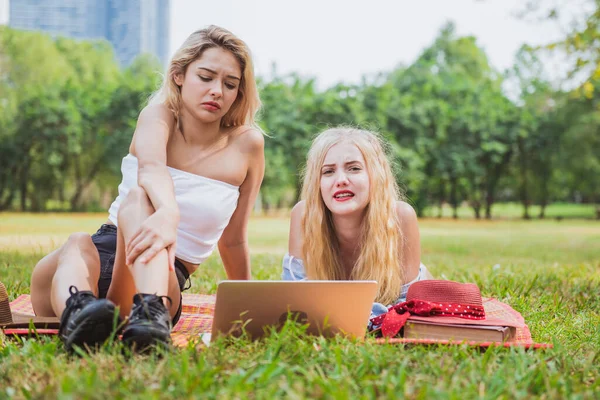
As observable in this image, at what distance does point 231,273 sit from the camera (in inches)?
126

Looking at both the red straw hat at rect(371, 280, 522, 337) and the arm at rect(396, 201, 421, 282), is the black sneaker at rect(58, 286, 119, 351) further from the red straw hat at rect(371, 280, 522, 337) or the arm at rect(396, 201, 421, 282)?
the arm at rect(396, 201, 421, 282)

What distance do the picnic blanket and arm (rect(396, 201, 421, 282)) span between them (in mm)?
446

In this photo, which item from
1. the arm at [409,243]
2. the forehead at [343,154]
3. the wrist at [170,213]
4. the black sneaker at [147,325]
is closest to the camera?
the black sneaker at [147,325]

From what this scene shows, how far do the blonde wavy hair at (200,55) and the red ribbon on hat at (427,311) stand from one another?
3.90 ft

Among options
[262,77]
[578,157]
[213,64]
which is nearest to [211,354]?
[213,64]

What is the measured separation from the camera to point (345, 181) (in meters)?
3.02

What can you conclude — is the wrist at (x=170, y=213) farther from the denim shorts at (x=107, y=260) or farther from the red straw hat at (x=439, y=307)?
the red straw hat at (x=439, y=307)

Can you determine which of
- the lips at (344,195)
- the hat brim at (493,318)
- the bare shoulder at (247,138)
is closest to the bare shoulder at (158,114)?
the bare shoulder at (247,138)

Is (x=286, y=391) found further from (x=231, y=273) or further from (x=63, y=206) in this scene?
(x=63, y=206)

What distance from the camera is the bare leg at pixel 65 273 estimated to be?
228 centimetres

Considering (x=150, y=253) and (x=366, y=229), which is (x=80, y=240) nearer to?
(x=150, y=253)

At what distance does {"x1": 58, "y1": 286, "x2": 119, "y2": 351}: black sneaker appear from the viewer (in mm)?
1953

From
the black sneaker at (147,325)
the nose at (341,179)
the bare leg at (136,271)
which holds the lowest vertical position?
the black sneaker at (147,325)

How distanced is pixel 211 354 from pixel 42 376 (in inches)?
20.0
